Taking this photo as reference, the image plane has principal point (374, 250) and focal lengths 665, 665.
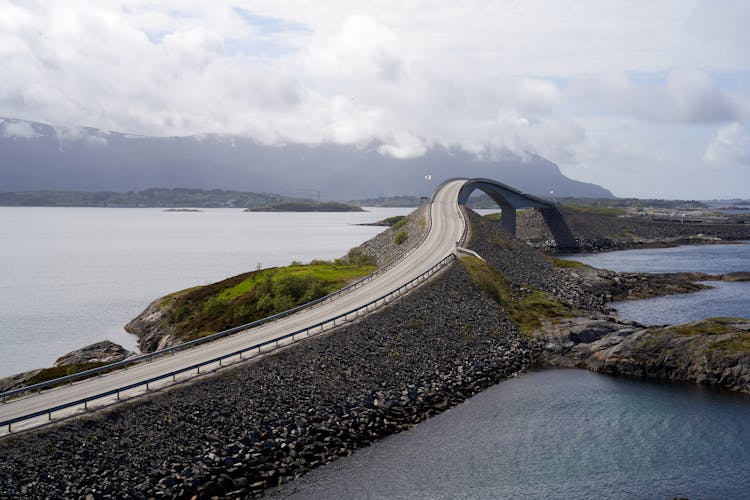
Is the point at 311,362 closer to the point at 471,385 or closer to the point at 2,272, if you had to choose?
the point at 471,385

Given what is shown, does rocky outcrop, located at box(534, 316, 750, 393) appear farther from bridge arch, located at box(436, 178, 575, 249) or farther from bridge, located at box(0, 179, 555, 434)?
bridge arch, located at box(436, 178, 575, 249)

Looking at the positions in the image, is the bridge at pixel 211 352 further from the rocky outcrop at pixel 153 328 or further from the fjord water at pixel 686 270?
the fjord water at pixel 686 270

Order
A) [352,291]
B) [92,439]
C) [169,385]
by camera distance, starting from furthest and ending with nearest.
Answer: [352,291], [169,385], [92,439]

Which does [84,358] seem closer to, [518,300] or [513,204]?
[518,300]

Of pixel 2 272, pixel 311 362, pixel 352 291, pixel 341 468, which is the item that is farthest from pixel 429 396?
pixel 2 272

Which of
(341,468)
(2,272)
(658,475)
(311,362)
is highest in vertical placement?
(2,272)

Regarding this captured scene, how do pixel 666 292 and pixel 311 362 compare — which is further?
pixel 666 292

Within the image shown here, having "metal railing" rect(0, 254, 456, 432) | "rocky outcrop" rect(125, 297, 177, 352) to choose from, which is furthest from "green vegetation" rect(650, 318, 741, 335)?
"rocky outcrop" rect(125, 297, 177, 352)

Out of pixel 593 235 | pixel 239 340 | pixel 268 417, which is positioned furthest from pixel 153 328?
pixel 593 235
